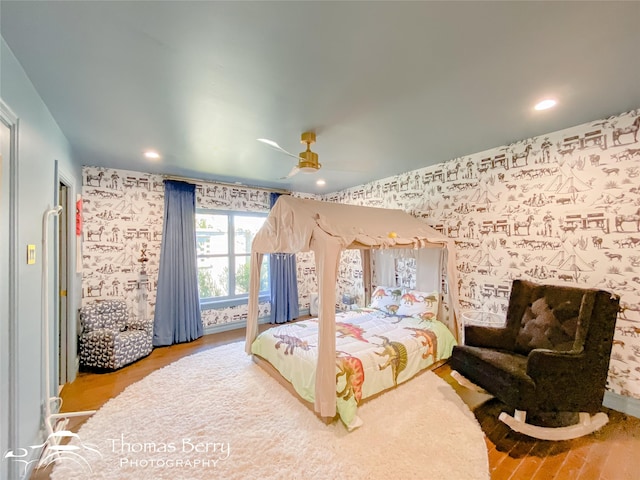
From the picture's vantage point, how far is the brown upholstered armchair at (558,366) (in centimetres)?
194

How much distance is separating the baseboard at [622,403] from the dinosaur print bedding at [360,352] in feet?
4.34

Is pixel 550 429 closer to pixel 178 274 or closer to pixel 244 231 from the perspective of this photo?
pixel 178 274

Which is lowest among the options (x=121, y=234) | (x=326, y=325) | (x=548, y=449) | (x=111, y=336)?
(x=548, y=449)

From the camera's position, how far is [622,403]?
231cm

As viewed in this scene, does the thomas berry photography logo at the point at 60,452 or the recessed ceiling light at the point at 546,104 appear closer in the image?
the thomas berry photography logo at the point at 60,452

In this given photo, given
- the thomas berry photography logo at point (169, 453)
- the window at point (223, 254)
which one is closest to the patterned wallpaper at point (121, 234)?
the window at point (223, 254)

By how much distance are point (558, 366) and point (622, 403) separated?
1092 mm

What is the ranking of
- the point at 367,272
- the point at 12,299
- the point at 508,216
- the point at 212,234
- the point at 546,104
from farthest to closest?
the point at 212,234 < the point at 367,272 < the point at 508,216 < the point at 546,104 < the point at 12,299

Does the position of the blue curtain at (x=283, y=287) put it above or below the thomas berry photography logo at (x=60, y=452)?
above

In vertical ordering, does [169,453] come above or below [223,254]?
below

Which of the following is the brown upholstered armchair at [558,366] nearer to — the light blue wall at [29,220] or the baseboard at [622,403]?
the baseboard at [622,403]

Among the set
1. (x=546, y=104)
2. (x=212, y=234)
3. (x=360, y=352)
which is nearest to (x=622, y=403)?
(x=360, y=352)

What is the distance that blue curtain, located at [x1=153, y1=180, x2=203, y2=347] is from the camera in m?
3.95

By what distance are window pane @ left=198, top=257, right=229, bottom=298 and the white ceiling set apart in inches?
A: 91.4
